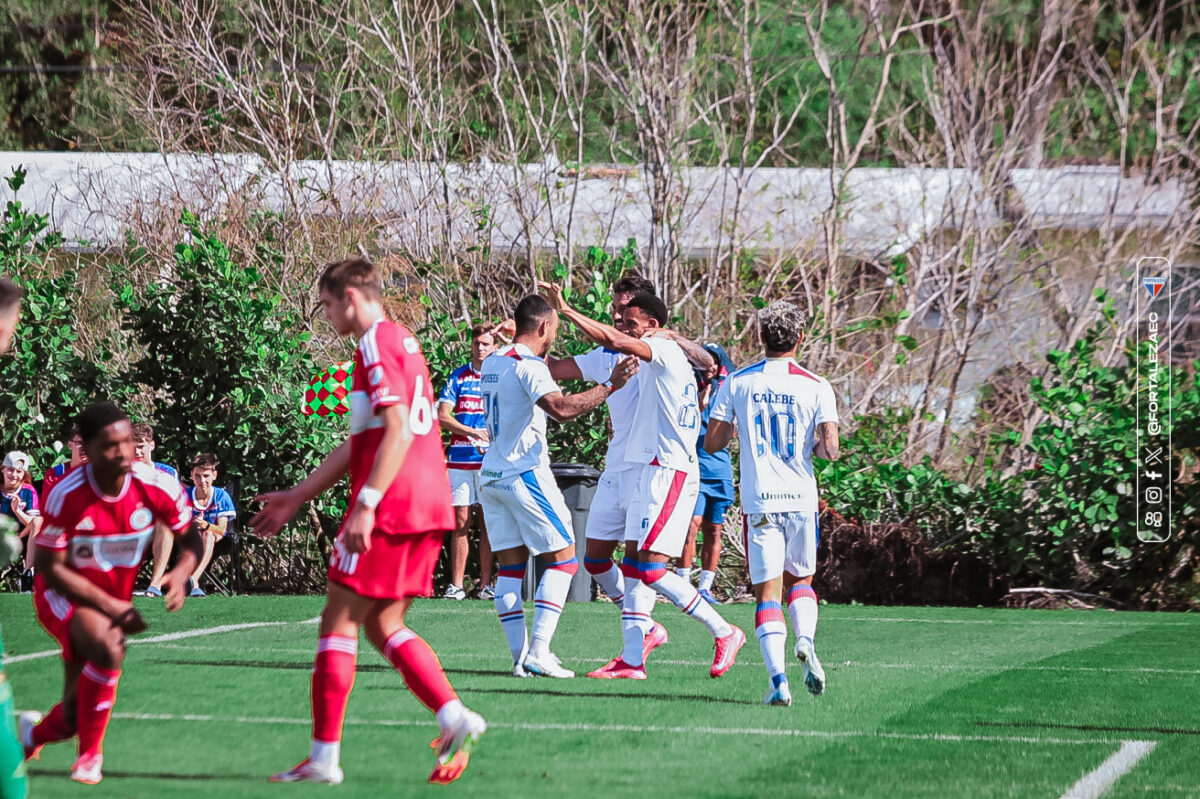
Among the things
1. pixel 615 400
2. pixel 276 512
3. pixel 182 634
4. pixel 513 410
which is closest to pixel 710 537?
pixel 615 400

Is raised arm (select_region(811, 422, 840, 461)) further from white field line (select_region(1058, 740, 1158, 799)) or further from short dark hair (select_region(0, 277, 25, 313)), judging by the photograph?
short dark hair (select_region(0, 277, 25, 313))

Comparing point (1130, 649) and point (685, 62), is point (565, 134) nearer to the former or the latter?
point (685, 62)

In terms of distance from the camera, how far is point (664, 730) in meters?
7.21

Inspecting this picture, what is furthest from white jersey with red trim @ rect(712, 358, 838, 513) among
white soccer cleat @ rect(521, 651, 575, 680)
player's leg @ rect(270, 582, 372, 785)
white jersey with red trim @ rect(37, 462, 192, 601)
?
white jersey with red trim @ rect(37, 462, 192, 601)

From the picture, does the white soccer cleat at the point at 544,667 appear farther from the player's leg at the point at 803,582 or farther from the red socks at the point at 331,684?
the red socks at the point at 331,684

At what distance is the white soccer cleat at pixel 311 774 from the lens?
5.49 meters

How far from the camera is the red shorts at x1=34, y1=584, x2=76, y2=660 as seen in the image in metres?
5.55

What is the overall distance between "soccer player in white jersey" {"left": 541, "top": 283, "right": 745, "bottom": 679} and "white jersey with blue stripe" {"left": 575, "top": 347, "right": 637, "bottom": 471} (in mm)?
224

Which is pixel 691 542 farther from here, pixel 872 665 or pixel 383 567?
pixel 383 567

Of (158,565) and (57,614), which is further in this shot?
(158,565)

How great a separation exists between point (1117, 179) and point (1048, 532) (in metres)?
7.62

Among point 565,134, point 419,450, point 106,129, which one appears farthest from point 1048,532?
A: point 106,129

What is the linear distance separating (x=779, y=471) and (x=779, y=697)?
3.89ft

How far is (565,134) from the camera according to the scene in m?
21.1
